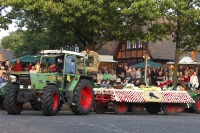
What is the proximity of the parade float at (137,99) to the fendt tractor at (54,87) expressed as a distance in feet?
3.20

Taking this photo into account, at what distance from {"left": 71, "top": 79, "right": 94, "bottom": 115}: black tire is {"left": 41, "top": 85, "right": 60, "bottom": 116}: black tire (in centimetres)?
92

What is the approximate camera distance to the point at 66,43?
54062 millimetres

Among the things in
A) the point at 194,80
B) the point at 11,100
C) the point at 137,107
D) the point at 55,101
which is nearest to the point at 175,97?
the point at 137,107

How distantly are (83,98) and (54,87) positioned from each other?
6.00 feet

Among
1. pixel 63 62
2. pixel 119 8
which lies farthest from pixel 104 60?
pixel 63 62

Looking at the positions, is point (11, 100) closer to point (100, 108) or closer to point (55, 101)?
point (55, 101)

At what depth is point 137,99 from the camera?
66.8 ft

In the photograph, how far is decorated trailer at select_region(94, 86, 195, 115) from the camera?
794 inches

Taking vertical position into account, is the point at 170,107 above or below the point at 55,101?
below

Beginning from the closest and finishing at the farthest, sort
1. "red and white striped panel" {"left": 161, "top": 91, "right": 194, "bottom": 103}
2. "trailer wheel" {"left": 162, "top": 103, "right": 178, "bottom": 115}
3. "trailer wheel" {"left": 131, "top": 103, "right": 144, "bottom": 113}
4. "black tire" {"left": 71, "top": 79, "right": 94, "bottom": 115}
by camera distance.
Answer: "black tire" {"left": 71, "top": 79, "right": 94, "bottom": 115}, "red and white striped panel" {"left": 161, "top": 91, "right": 194, "bottom": 103}, "trailer wheel" {"left": 131, "top": 103, "right": 144, "bottom": 113}, "trailer wheel" {"left": 162, "top": 103, "right": 178, "bottom": 115}

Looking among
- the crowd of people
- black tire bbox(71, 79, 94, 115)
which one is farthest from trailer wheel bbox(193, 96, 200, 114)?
black tire bbox(71, 79, 94, 115)

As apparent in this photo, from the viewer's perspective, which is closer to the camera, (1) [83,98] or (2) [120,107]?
(1) [83,98]

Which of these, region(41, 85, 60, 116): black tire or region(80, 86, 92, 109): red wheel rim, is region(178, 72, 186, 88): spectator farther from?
region(41, 85, 60, 116): black tire

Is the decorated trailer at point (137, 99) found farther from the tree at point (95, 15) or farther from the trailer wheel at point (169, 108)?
the tree at point (95, 15)
